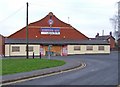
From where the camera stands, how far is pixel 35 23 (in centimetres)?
8206

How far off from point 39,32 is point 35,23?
2311 mm

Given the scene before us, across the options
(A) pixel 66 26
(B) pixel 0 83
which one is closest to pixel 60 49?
(A) pixel 66 26

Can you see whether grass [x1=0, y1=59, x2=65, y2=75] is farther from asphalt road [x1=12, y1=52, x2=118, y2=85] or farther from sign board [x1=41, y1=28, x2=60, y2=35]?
sign board [x1=41, y1=28, x2=60, y2=35]

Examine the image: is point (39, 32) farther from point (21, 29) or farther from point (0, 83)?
point (0, 83)

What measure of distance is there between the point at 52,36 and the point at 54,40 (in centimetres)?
131

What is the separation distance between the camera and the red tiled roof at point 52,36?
266 feet

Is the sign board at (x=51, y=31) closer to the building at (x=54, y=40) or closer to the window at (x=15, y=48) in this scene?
the building at (x=54, y=40)

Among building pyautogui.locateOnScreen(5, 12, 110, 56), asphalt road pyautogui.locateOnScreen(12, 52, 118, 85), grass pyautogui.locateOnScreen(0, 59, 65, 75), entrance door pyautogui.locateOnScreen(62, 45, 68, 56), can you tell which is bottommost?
asphalt road pyautogui.locateOnScreen(12, 52, 118, 85)

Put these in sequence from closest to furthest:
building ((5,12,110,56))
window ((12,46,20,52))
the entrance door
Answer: window ((12,46,20,52)), building ((5,12,110,56)), the entrance door

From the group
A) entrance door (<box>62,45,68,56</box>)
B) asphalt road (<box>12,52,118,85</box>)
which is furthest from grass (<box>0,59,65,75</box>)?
entrance door (<box>62,45,68,56</box>)

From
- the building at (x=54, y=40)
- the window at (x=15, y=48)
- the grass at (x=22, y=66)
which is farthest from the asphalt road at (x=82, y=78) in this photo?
the building at (x=54, y=40)

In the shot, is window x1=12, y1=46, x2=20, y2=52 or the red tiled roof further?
the red tiled roof

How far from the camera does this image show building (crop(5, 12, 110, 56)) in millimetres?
76500

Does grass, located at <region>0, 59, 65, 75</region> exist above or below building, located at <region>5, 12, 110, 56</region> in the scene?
below
